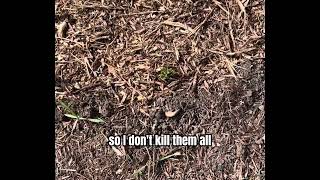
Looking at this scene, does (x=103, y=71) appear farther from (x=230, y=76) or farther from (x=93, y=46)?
(x=230, y=76)

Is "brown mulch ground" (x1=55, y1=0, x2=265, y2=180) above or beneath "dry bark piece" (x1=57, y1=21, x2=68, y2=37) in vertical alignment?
beneath

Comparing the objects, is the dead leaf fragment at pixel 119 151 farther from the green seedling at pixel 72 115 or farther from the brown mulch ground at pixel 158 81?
the green seedling at pixel 72 115

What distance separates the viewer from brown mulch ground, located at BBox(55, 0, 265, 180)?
22.8ft

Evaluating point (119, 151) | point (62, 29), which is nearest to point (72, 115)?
point (119, 151)

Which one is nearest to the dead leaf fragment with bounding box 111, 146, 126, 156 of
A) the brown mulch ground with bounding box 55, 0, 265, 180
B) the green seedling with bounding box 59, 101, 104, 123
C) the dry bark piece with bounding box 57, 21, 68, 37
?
the brown mulch ground with bounding box 55, 0, 265, 180

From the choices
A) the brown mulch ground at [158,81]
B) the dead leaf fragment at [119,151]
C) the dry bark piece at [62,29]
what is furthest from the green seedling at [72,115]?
the dry bark piece at [62,29]

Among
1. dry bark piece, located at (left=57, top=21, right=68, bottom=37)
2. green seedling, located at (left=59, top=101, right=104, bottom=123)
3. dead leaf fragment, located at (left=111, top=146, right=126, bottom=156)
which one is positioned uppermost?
dry bark piece, located at (left=57, top=21, right=68, bottom=37)

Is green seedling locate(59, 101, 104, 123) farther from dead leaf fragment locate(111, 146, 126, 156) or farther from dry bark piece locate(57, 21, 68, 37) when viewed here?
dry bark piece locate(57, 21, 68, 37)

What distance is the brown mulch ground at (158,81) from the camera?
22.8 feet

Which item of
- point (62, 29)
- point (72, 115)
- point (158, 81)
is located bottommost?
point (72, 115)

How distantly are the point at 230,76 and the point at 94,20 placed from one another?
80cm

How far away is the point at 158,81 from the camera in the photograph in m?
6.96

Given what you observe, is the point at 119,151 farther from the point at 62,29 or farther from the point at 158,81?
the point at 62,29

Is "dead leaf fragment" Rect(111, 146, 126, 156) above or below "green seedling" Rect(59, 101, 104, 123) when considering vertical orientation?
below
